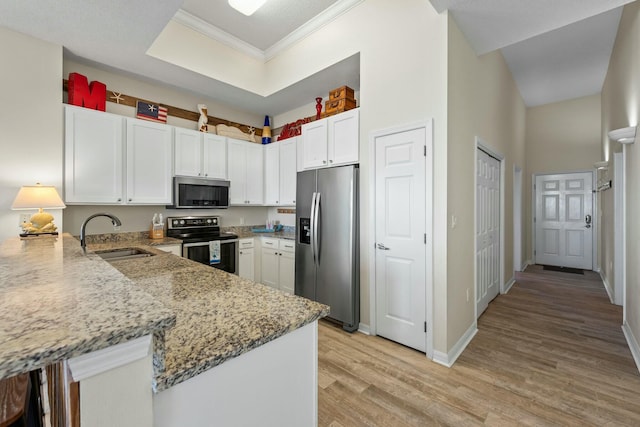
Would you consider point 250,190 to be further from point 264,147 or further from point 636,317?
point 636,317

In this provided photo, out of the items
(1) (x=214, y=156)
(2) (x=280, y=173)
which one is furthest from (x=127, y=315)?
(2) (x=280, y=173)

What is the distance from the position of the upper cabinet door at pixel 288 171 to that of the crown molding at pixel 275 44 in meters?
1.18

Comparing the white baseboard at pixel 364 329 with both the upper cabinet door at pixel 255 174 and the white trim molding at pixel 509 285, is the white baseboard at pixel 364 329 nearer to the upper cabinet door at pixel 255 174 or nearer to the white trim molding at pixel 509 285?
the upper cabinet door at pixel 255 174

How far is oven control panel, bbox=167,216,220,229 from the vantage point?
12.0ft

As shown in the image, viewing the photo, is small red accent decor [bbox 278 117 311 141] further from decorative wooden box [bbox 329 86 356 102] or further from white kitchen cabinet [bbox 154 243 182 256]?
white kitchen cabinet [bbox 154 243 182 256]

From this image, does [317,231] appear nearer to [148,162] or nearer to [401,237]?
[401,237]

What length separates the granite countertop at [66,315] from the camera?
435 millimetres

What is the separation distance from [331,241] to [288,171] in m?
1.45

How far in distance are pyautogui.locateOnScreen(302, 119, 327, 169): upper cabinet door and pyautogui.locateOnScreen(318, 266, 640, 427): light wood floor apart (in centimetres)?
188

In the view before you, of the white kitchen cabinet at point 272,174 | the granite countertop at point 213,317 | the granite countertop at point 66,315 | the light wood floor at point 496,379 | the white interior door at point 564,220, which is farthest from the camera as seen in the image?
the white interior door at point 564,220

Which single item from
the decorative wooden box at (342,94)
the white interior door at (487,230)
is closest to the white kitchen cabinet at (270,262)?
the decorative wooden box at (342,94)

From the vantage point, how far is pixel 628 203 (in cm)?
281

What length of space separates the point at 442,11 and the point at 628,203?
261 cm

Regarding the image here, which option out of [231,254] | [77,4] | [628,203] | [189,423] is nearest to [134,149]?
[77,4]
